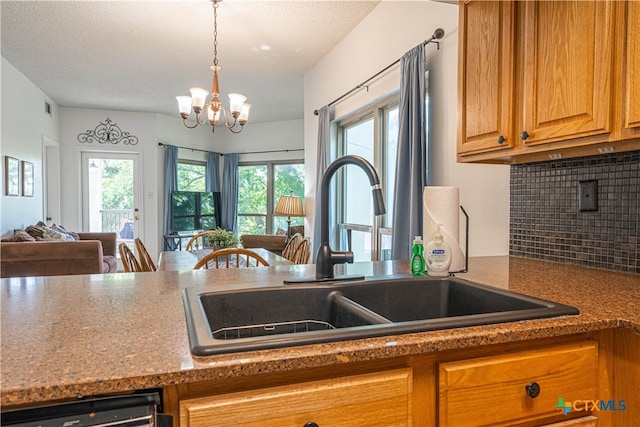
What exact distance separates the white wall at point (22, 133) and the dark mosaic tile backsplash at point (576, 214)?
15.9ft

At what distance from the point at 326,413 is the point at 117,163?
23.7 ft

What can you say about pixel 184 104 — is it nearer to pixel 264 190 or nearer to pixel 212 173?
pixel 264 190

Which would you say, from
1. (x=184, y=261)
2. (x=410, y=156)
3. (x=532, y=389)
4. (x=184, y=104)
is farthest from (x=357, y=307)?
(x=184, y=104)

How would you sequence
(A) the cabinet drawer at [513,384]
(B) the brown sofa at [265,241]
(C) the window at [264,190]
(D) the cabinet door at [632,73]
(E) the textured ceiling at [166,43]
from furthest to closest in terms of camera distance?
1. (C) the window at [264,190]
2. (B) the brown sofa at [265,241]
3. (E) the textured ceiling at [166,43]
4. (D) the cabinet door at [632,73]
5. (A) the cabinet drawer at [513,384]

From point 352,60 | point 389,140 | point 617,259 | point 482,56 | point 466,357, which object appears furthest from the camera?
point 352,60

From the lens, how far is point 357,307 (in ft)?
3.29

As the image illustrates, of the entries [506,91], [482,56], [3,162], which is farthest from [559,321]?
[3,162]

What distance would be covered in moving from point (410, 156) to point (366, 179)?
1.37m

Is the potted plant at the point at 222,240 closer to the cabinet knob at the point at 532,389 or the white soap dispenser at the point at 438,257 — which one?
the white soap dispenser at the point at 438,257

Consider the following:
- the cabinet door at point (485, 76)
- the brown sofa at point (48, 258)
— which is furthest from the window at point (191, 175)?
the cabinet door at point (485, 76)

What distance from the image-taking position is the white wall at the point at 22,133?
14.2 ft

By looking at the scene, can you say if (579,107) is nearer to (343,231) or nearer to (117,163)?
(343,231)

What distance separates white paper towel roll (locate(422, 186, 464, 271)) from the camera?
1408 millimetres

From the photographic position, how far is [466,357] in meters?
0.81
